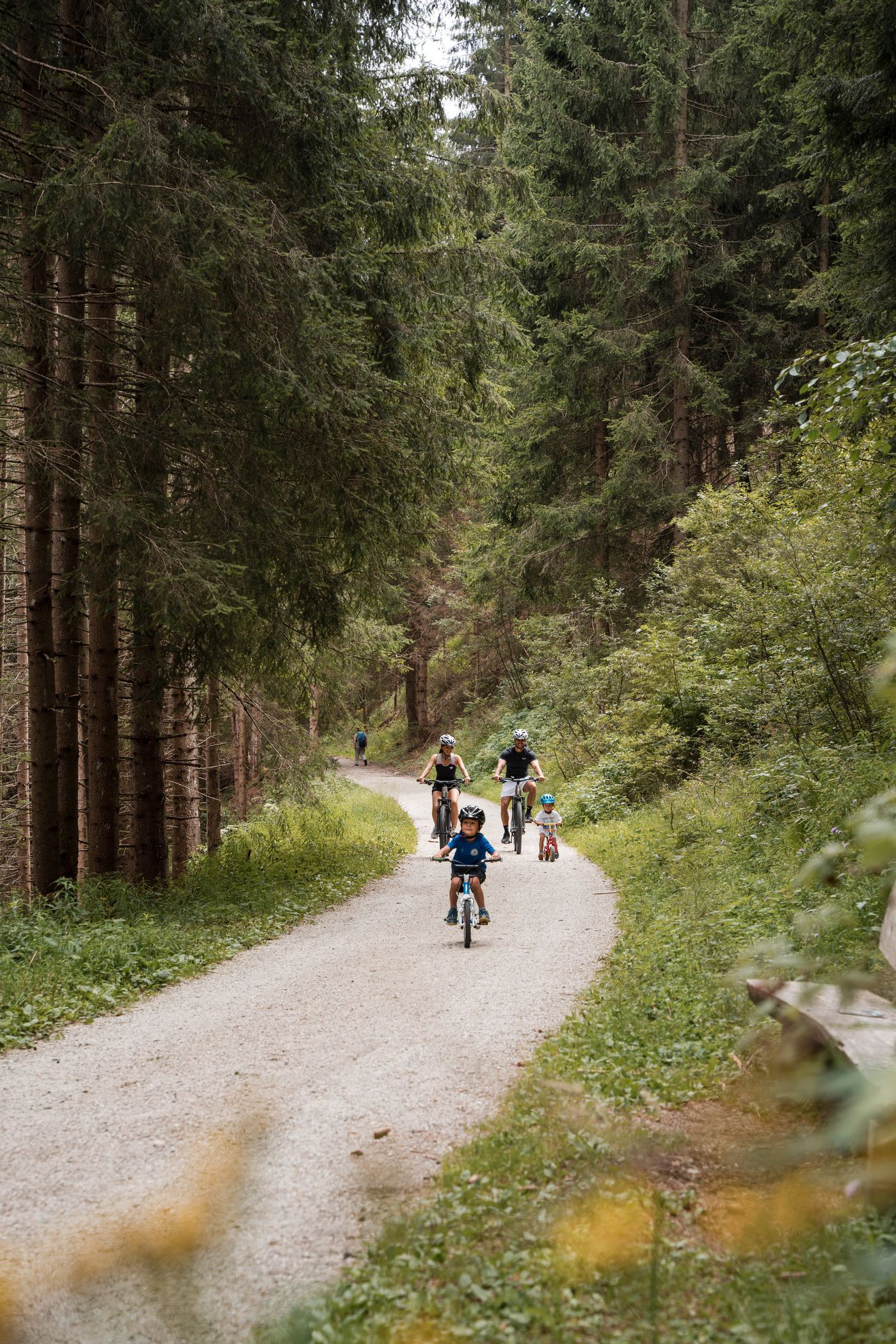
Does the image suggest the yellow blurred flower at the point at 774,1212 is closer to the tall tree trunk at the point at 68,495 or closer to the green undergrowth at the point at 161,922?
the green undergrowth at the point at 161,922

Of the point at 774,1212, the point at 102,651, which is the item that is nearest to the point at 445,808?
the point at 102,651

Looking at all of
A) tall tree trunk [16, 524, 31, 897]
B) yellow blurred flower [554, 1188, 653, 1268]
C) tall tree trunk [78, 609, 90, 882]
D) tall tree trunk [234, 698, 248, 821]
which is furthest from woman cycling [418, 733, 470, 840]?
yellow blurred flower [554, 1188, 653, 1268]

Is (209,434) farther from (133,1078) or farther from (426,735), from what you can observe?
(426,735)

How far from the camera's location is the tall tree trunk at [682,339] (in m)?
21.4

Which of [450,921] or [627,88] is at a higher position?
[627,88]

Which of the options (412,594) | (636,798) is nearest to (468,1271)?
(636,798)

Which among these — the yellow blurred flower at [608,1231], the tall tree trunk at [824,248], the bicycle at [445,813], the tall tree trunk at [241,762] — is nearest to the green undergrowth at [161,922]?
the bicycle at [445,813]

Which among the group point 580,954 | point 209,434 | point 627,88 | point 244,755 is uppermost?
point 627,88

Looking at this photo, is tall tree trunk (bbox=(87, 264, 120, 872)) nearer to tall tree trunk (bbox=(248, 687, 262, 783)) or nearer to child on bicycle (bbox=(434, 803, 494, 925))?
tall tree trunk (bbox=(248, 687, 262, 783))

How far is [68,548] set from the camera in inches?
398

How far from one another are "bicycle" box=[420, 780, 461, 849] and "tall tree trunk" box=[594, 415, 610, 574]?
11.1 m

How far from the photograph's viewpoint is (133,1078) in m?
5.29

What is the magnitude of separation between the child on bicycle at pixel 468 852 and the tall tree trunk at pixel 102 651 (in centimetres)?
411

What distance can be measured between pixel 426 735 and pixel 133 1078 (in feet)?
114
